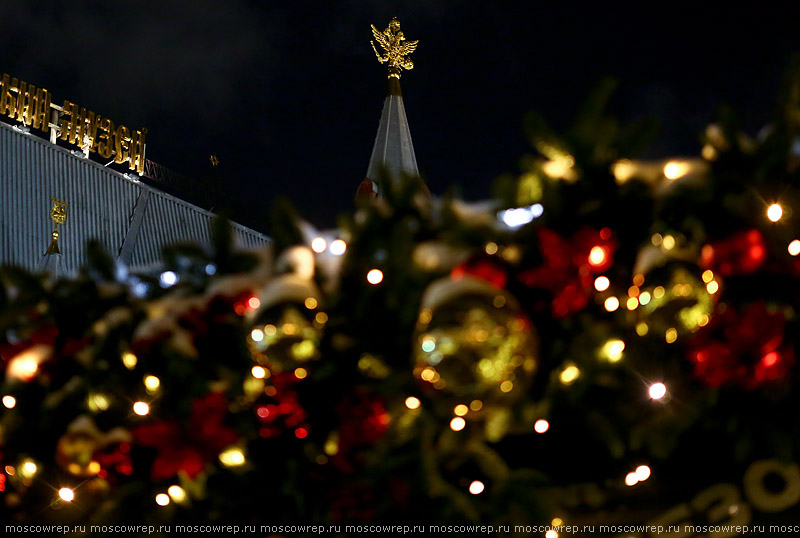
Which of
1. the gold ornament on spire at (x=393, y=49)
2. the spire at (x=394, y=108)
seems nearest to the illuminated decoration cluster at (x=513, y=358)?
the spire at (x=394, y=108)

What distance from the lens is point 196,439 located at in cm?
274

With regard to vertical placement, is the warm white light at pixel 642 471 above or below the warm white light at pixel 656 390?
below

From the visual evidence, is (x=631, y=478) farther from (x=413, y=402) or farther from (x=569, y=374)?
(x=413, y=402)

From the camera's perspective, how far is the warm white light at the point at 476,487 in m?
2.66

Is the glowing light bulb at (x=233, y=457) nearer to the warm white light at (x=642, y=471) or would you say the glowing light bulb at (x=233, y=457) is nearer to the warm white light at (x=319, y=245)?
the warm white light at (x=319, y=245)

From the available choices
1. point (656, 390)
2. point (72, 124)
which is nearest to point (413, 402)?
point (656, 390)

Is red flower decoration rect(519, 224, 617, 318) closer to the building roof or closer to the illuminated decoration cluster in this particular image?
the illuminated decoration cluster

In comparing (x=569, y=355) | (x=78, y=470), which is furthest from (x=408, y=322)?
(x=78, y=470)

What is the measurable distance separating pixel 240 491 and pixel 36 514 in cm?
74

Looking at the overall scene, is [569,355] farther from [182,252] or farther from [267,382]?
[182,252]

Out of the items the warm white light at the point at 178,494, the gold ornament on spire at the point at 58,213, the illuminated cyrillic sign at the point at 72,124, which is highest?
the illuminated cyrillic sign at the point at 72,124

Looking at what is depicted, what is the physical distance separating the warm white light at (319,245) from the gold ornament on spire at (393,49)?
13.0 metres

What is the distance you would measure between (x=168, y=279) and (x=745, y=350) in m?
1.69

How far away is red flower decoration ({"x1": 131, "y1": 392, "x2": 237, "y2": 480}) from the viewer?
8.90 ft
